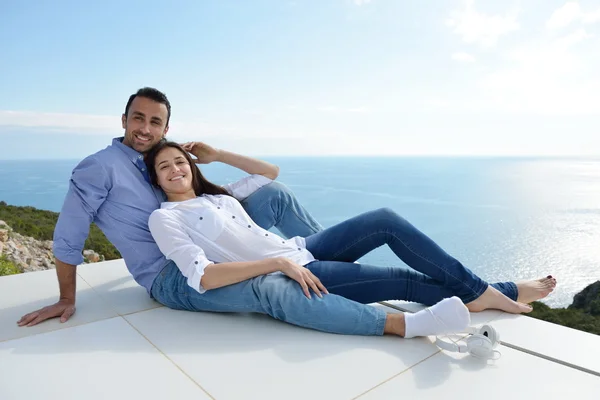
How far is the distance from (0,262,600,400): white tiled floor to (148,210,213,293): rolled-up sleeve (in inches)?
10.4

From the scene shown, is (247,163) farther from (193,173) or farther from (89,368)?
(89,368)

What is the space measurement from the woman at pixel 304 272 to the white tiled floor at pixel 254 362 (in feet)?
0.29

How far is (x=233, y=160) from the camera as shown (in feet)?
7.20

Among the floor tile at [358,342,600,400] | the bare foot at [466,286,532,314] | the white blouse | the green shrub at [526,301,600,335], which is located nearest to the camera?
the floor tile at [358,342,600,400]

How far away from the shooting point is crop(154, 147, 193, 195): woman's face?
182cm

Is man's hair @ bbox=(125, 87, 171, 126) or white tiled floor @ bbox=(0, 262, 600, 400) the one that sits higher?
man's hair @ bbox=(125, 87, 171, 126)

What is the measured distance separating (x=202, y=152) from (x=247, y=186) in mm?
312

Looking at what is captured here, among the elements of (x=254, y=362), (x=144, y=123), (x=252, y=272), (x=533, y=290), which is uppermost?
(x=144, y=123)

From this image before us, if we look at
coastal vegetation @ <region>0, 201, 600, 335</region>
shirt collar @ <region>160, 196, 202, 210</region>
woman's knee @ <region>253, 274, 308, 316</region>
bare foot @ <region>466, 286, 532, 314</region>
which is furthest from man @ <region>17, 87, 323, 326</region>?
coastal vegetation @ <region>0, 201, 600, 335</region>

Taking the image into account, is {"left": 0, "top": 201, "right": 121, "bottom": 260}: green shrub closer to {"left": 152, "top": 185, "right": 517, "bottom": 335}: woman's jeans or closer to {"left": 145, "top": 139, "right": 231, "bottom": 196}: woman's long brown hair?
{"left": 145, "top": 139, "right": 231, "bottom": 196}: woman's long brown hair

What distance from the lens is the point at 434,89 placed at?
134 feet

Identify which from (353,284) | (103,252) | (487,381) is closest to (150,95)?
(353,284)

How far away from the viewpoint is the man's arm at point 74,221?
1.71 meters

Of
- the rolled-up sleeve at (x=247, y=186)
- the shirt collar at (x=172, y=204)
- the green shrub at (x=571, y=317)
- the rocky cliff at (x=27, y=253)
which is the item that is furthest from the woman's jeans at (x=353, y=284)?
the green shrub at (x=571, y=317)
